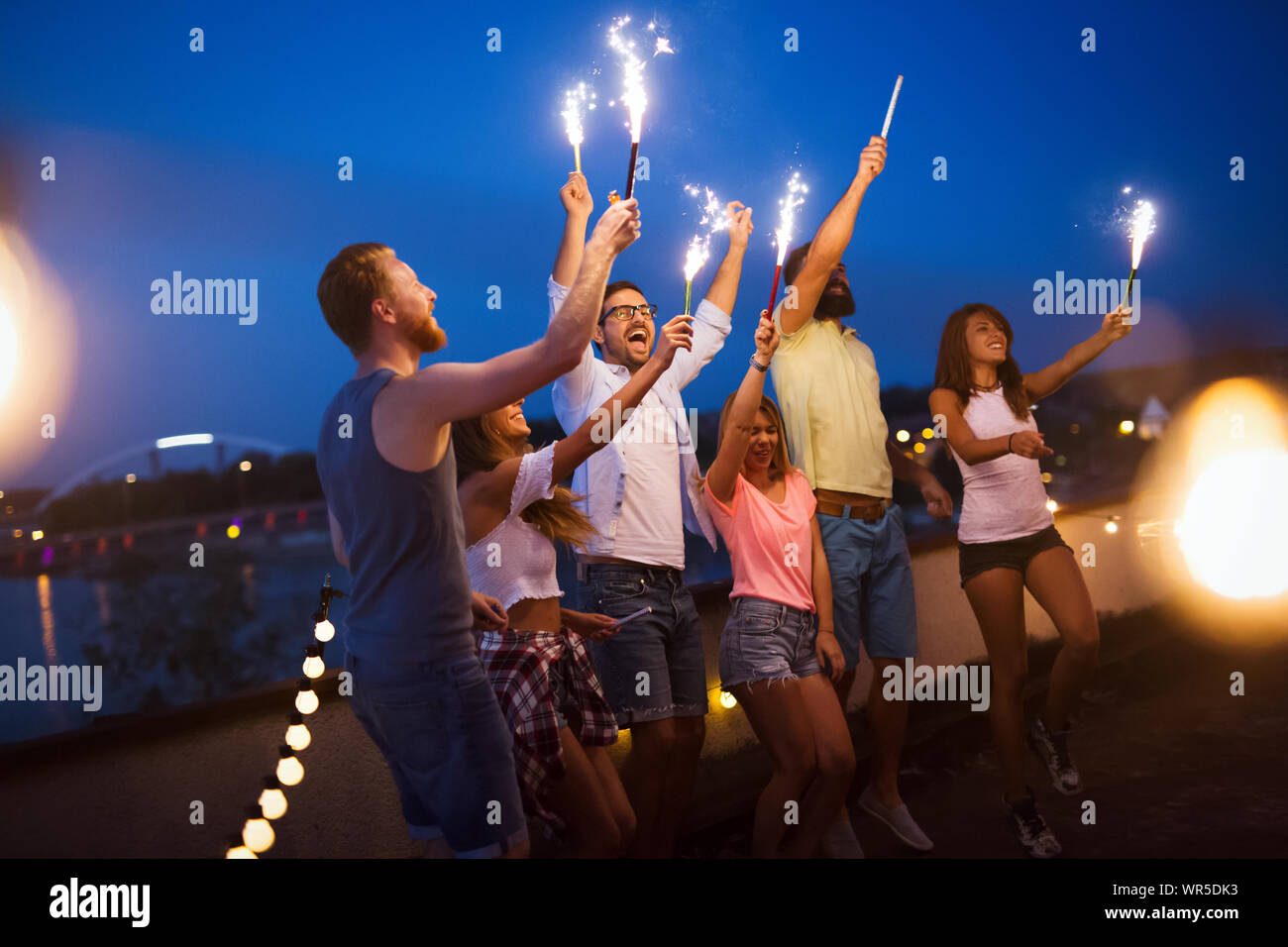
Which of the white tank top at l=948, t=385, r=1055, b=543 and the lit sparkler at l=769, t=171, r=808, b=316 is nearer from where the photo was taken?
the lit sparkler at l=769, t=171, r=808, b=316

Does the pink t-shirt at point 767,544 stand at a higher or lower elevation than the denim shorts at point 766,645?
higher

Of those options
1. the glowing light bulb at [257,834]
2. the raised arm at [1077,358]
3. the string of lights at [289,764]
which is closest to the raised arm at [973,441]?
the raised arm at [1077,358]

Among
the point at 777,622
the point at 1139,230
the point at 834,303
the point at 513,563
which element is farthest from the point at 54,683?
the point at 1139,230

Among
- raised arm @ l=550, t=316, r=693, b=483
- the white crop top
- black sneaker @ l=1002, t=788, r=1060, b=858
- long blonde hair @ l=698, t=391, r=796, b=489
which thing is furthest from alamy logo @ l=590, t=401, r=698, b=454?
black sneaker @ l=1002, t=788, r=1060, b=858

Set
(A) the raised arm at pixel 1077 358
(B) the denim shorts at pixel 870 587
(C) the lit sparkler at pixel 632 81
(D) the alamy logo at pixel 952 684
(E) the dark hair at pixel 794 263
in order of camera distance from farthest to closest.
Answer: (D) the alamy logo at pixel 952 684 < (E) the dark hair at pixel 794 263 < (A) the raised arm at pixel 1077 358 < (B) the denim shorts at pixel 870 587 < (C) the lit sparkler at pixel 632 81

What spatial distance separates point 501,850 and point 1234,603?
7.21 metres

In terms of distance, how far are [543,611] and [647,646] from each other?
0.54 metres

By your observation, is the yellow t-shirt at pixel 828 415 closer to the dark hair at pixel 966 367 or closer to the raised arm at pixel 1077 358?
the dark hair at pixel 966 367

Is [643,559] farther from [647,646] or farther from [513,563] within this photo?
[513,563]

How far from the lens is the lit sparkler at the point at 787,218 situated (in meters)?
3.67

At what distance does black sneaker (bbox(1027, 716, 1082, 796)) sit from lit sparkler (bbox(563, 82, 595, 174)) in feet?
10.9

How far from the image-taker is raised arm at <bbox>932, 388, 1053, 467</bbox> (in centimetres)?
404

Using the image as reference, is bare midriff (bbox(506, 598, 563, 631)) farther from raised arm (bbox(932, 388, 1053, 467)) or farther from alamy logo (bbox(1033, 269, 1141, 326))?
alamy logo (bbox(1033, 269, 1141, 326))
